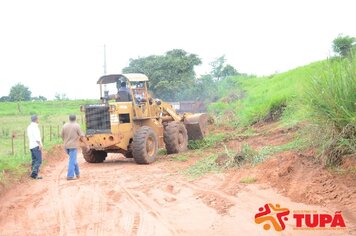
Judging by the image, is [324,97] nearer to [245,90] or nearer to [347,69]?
[347,69]

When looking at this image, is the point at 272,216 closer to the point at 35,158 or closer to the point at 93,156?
the point at 35,158

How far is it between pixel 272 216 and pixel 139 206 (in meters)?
2.42

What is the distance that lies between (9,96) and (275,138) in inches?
2192

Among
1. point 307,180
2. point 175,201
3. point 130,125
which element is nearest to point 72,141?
point 130,125

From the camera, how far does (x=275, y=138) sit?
1447 centimetres

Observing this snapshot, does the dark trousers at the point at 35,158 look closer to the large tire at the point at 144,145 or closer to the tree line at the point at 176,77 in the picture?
the large tire at the point at 144,145

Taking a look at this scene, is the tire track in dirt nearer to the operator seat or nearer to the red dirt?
the red dirt

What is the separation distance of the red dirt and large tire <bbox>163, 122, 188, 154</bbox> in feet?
12.1

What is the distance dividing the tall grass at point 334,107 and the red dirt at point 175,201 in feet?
1.69

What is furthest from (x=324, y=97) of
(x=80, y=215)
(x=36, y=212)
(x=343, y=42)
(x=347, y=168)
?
(x=343, y=42)

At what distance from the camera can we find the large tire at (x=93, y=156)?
14.5 metres

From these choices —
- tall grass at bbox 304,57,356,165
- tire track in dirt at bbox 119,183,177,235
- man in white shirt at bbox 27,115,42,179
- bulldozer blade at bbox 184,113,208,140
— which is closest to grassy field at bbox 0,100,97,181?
man in white shirt at bbox 27,115,42,179

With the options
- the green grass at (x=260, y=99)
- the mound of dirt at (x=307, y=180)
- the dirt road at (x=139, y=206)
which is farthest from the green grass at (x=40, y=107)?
the mound of dirt at (x=307, y=180)

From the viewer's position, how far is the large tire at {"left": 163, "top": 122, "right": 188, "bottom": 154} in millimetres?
15133
